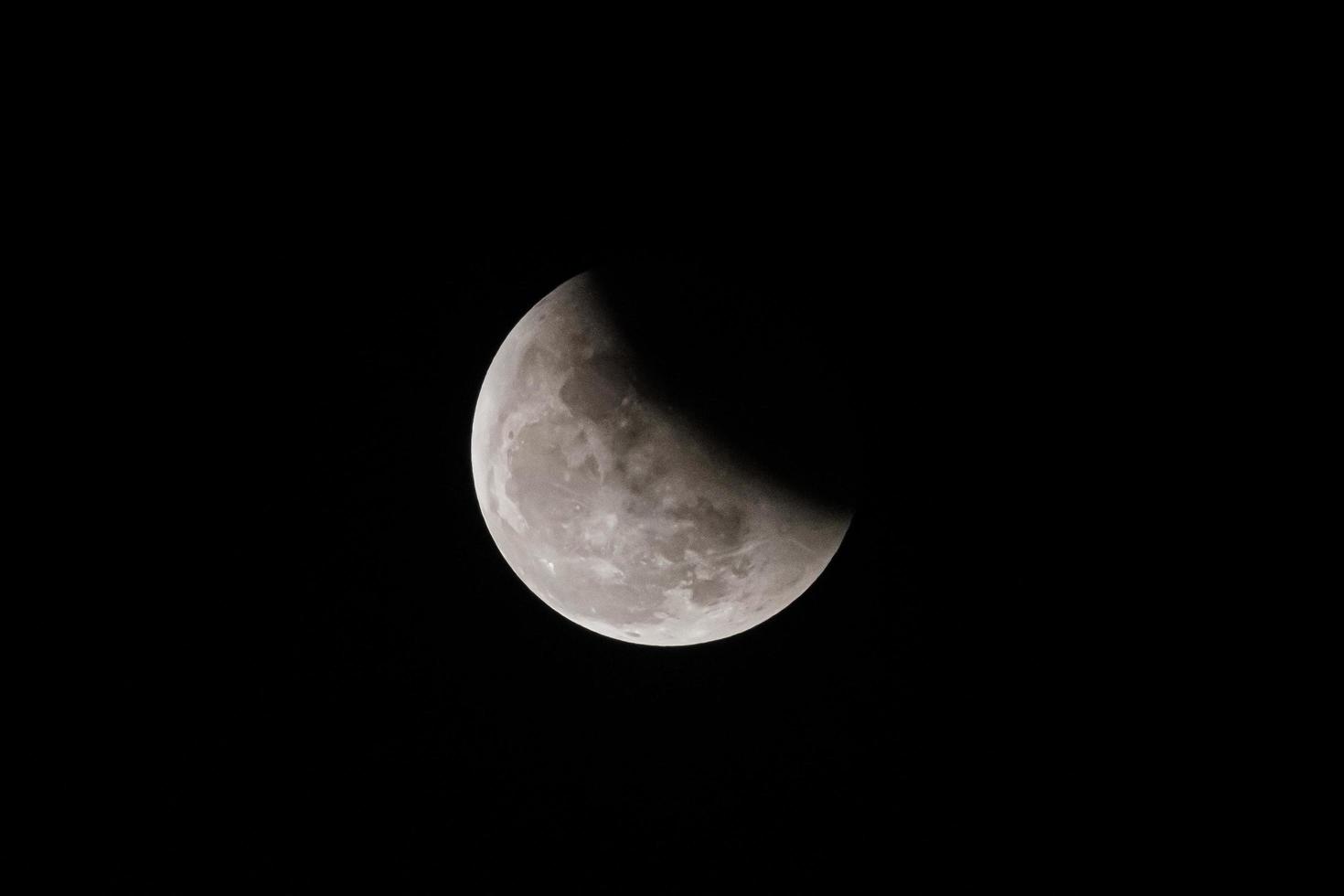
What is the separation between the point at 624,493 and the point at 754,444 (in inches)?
17.8

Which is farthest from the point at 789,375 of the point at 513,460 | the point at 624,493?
the point at 513,460

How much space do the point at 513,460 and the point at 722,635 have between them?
→ 1096 millimetres

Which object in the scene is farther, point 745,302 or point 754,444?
point 745,302

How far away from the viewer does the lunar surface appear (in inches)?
99.8

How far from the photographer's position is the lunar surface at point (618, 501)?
8.32ft

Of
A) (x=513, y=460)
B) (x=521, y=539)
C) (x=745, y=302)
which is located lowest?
(x=521, y=539)

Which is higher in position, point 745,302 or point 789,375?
point 745,302

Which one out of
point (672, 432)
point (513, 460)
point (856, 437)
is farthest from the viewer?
point (856, 437)

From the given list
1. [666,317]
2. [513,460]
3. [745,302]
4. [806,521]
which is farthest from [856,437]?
[513,460]

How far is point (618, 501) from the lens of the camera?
2.54 m

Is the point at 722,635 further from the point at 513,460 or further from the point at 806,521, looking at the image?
the point at 513,460

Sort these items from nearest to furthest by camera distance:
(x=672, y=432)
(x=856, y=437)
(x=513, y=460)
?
(x=672, y=432), (x=513, y=460), (x=856, y=437)

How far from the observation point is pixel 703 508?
101 inches

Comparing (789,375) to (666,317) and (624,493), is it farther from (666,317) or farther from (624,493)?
(624,493)
